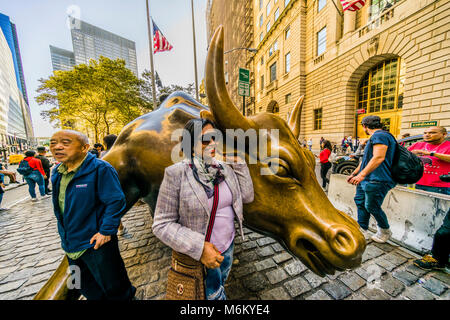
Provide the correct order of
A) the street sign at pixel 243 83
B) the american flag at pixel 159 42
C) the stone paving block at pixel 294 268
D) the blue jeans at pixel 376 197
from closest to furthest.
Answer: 1. the stone paving block at pixel 294 268
2. the blue jeans at pixel 376 197
3. the street sign at pixel 243 83
4. the american flag at pixel 159 42

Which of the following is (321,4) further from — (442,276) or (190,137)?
(190,137)

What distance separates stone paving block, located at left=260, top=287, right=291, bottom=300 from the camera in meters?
2.20

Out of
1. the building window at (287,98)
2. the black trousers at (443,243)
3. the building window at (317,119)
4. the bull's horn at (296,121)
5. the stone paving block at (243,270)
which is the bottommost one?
the stone paving block at (243,270)

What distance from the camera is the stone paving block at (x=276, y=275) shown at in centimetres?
248

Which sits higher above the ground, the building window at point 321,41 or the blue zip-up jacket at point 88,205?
the building window at point 321,41

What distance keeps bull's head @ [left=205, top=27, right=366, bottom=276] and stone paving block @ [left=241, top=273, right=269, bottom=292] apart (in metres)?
0.99

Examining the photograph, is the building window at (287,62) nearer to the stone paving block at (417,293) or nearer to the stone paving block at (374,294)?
the stone paving block at (417,293)

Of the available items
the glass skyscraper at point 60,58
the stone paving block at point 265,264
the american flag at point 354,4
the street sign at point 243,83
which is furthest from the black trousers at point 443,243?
the glass skyscraper at point 60,58

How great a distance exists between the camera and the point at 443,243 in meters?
2.45

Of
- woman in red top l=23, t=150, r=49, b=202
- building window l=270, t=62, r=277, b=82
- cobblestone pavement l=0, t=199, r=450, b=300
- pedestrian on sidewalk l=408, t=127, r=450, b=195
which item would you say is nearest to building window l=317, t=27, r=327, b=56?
building window l=270, t=62, r=277, b=82

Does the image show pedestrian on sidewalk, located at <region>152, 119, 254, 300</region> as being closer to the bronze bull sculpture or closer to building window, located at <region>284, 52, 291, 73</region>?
the bronze bull sculpture

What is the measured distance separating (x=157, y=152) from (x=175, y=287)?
1.28m
